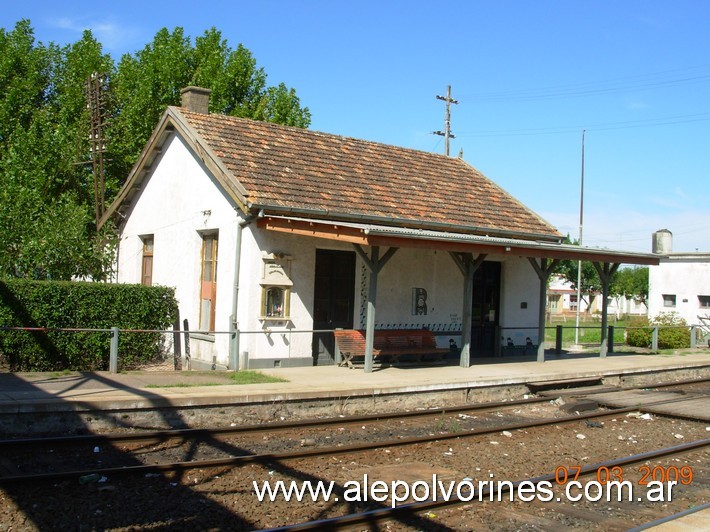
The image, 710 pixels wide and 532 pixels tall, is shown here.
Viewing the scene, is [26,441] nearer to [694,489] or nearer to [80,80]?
[694,489]

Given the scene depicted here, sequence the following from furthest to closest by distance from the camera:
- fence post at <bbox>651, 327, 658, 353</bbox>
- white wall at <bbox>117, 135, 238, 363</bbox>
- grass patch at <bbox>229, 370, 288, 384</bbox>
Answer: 1. fence post at <bbox>651, 327, 658, 353</bbox>
2. white wall at <bbox>117, 135, 238, 363</bbox>
3. grass patch at <bbox>229, 370, 288, 384</bbox>

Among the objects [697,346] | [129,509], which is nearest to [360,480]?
[129,509]

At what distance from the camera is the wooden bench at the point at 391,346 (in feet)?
48.8

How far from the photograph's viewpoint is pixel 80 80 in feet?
100

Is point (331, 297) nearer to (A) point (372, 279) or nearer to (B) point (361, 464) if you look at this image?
(A) point (372, 279)

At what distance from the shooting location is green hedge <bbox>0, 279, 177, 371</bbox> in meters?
12.8

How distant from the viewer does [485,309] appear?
18.6m

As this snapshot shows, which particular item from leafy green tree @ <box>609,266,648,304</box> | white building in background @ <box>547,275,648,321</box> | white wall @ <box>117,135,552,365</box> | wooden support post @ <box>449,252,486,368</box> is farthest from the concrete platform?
white building in background @ <box>547,275,648,321</box>

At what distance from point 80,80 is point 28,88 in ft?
7.04

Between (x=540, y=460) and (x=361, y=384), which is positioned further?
(x=361, y=384)

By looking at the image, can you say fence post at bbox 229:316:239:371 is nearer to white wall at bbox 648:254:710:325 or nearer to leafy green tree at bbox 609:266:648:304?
white wall at bbox 648:254:710:325

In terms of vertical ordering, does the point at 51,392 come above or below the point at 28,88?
below

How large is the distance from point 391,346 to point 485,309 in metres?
4.04

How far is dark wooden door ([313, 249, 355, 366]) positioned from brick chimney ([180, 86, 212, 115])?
5.63 metres
